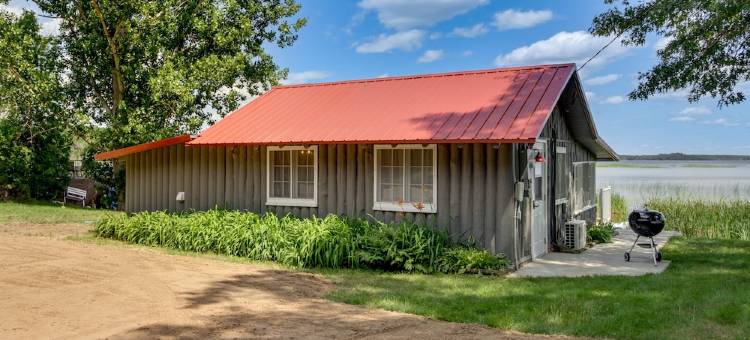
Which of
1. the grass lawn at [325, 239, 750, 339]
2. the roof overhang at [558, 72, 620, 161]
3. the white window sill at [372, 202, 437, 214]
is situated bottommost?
the grass lawn at [325, 239, 750, 339]

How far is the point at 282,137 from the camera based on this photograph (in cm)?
1107

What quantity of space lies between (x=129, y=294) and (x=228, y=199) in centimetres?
522

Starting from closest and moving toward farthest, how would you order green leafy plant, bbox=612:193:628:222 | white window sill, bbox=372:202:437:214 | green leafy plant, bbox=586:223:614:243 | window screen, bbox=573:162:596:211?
white window sill, bbox=372:202:437:214
green leafy plant, bbox=586:223:614:243
window screen, bbox=573:162:596:211
green leafy plant, bbox=612:193:628:222

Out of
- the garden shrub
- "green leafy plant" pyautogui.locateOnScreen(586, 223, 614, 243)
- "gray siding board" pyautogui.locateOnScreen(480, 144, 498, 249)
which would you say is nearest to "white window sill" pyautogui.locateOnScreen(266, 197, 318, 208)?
the garden shrub

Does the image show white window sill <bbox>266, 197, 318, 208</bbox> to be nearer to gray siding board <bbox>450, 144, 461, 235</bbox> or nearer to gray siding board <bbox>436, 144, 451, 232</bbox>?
gray siding board <bbox>436, 144, 451, 232</bbox>

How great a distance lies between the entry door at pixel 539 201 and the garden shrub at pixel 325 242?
4.83 feet

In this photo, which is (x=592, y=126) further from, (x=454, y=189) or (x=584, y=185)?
(x=454, y=189)

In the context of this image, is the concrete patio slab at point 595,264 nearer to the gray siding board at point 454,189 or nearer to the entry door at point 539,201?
the entry door at point 539,201

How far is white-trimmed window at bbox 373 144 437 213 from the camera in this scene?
9828 mm

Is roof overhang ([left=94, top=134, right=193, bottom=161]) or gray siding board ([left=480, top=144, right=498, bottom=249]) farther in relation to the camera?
roof overhang ([left=94, top=134, right=193, bottom=161])

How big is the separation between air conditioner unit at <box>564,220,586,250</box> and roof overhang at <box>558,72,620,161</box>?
7.02 feet

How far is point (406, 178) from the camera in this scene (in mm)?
10047

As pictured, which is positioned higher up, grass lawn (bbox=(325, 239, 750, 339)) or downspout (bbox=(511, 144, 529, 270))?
downspout (bbox=(511, 144, 529, 270))

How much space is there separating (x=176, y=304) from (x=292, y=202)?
188 inches
